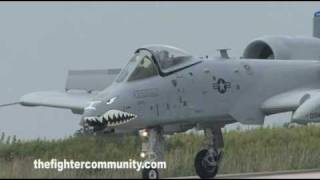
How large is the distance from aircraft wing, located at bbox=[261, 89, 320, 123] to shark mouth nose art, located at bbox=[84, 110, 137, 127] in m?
3.78

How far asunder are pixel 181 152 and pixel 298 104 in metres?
10.7

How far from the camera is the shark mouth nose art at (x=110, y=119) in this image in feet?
56.9

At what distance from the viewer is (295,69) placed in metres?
20.8

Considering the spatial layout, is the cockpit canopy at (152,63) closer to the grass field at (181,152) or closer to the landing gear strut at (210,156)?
the landing gear strut at (210,156)

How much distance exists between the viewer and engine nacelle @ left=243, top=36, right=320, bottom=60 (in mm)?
22203

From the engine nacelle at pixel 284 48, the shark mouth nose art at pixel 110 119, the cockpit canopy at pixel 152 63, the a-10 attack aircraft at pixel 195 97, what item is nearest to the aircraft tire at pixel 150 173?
the a-10 attack aircraft at pixel 195 97

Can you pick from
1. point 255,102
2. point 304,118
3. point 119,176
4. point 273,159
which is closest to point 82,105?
point 119,176

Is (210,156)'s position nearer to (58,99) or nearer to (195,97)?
(195,97)

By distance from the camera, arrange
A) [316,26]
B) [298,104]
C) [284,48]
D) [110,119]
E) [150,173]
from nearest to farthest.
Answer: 1. [110,119]
2. [150,173]
3. [298,104]
4. [284,48]
5. [316,26]

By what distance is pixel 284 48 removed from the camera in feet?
73.1

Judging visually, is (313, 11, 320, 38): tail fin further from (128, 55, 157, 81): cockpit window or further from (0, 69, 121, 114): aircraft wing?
(128, 55, 157, 81): cockpit window

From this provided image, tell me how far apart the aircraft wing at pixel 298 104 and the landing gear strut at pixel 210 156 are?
1384 millimetres

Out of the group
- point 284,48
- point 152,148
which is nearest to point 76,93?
point 152,148

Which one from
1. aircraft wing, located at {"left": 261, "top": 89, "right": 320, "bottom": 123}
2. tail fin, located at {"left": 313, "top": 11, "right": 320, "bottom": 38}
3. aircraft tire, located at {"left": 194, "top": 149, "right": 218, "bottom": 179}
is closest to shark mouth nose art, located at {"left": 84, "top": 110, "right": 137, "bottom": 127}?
aircraft tire, located at {"left": 194, "top": 149, "right": 218, "bottom": 179}
